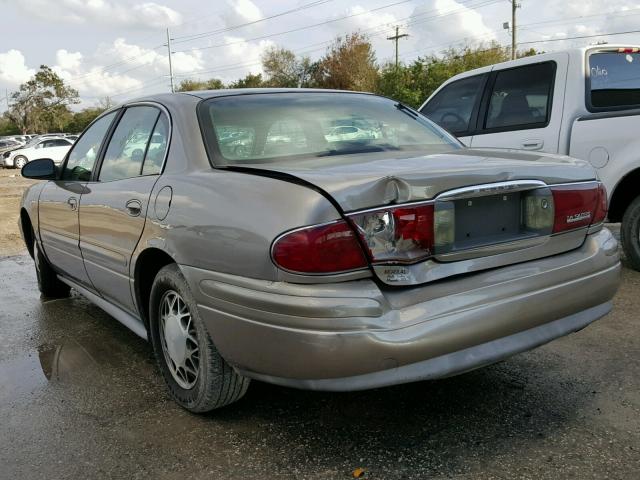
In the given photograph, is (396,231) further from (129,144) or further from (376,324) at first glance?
(129,144)

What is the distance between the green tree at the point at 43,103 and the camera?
203 feet

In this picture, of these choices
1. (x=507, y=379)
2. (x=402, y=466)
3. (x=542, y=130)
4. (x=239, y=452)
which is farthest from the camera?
(x=542, y=130)

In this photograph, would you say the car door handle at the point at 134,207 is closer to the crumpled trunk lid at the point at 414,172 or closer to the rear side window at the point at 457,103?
the crumpled trunk lid at the point at 414,172

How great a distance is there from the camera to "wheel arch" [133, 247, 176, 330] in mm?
2967

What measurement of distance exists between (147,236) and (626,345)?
2.80m

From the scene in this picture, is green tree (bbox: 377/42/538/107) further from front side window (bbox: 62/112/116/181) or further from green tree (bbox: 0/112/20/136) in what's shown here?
green tree (bbox: 0/112/20/136)

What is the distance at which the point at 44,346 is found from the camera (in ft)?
13.4

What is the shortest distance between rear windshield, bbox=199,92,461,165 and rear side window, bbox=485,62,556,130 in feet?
7.32

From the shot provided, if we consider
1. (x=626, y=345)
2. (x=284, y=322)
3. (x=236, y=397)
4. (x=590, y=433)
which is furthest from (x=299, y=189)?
(x=626, y=345)

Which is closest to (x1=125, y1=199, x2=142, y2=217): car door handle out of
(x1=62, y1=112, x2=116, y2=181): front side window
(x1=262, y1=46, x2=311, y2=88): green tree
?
(x1=62, y1=112, x2=116, y2=181): front side window

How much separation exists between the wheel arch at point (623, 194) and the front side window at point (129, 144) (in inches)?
143

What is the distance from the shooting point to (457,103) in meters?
6.12

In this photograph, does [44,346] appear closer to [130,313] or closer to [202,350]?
[130,313]

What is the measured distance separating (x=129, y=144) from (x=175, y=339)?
1316mm
